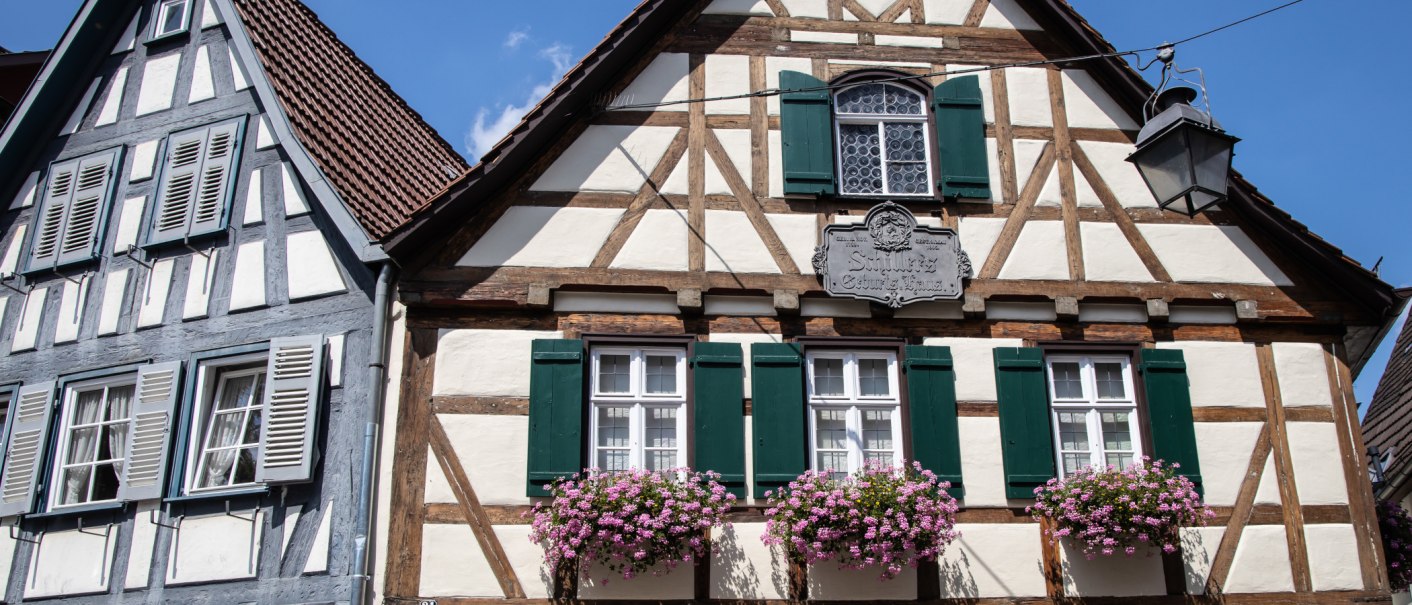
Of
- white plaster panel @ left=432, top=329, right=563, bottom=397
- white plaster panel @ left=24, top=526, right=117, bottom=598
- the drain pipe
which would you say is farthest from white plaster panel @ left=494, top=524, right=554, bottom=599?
white plaster panel @ left=24, top=526, right=117, bottom=598

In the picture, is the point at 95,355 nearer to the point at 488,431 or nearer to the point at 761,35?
the point at 488,431

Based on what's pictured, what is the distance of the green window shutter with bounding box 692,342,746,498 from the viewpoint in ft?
35.8

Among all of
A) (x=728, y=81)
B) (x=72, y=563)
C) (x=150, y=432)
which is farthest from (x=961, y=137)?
(x=72, y=563)

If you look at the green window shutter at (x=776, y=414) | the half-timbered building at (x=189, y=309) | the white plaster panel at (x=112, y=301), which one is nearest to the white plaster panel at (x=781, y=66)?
the green window shutter at (x=776, y=414)

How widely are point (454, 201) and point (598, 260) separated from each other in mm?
1287

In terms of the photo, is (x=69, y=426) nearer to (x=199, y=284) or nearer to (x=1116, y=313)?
(x=199, y=284)

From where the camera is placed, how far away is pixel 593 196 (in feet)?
38.7

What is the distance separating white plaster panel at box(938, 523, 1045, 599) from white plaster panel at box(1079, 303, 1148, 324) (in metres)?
2.00

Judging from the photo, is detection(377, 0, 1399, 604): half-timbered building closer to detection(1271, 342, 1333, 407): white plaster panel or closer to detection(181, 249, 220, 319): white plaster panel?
detection(1271, 342, 1333, 407): white plaster panel

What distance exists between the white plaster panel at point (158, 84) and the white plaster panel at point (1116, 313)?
29.0ft

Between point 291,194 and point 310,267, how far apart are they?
83 centimetres

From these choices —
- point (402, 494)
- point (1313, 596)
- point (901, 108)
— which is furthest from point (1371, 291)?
point (402, 494)

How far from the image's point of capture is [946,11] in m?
13.0

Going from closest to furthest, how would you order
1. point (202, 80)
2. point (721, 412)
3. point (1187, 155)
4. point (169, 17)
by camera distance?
point (1187, 155), point (721, 412), point (202, 80), point (169, 17)
